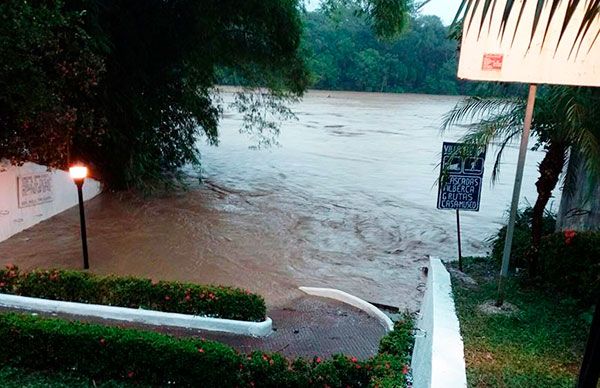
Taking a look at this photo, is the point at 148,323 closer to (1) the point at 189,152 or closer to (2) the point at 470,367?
(2) the point at 470,367

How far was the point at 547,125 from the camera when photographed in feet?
23.1

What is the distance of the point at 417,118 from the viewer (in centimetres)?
5125

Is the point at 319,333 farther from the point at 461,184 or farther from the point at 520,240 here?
the point at 520,240

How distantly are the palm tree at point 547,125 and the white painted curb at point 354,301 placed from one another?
243cm

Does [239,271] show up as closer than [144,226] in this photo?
Yes

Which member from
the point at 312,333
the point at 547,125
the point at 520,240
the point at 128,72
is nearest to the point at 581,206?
the point at 520,240

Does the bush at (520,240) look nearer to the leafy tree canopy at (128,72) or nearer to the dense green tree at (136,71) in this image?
the dense green tree at (136,71)

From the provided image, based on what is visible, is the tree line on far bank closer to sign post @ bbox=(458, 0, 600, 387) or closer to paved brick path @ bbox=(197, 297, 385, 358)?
paved brick path @ bbox=(197, 297, 385, 358)

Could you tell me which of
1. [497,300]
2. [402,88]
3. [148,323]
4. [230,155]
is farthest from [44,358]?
[402,88]

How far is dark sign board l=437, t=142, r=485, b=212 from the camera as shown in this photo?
7613 millimetres

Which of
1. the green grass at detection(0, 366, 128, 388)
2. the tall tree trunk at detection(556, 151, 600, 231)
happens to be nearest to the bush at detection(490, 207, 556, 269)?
the tall tree trunk at detection(556, 151, 600, 231)

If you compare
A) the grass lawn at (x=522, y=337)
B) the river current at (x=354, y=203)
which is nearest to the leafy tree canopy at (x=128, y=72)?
the river current at (x=354, y=203)

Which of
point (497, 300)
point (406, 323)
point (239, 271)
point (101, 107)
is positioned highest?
point (101, 107)

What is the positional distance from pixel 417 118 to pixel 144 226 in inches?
1585
